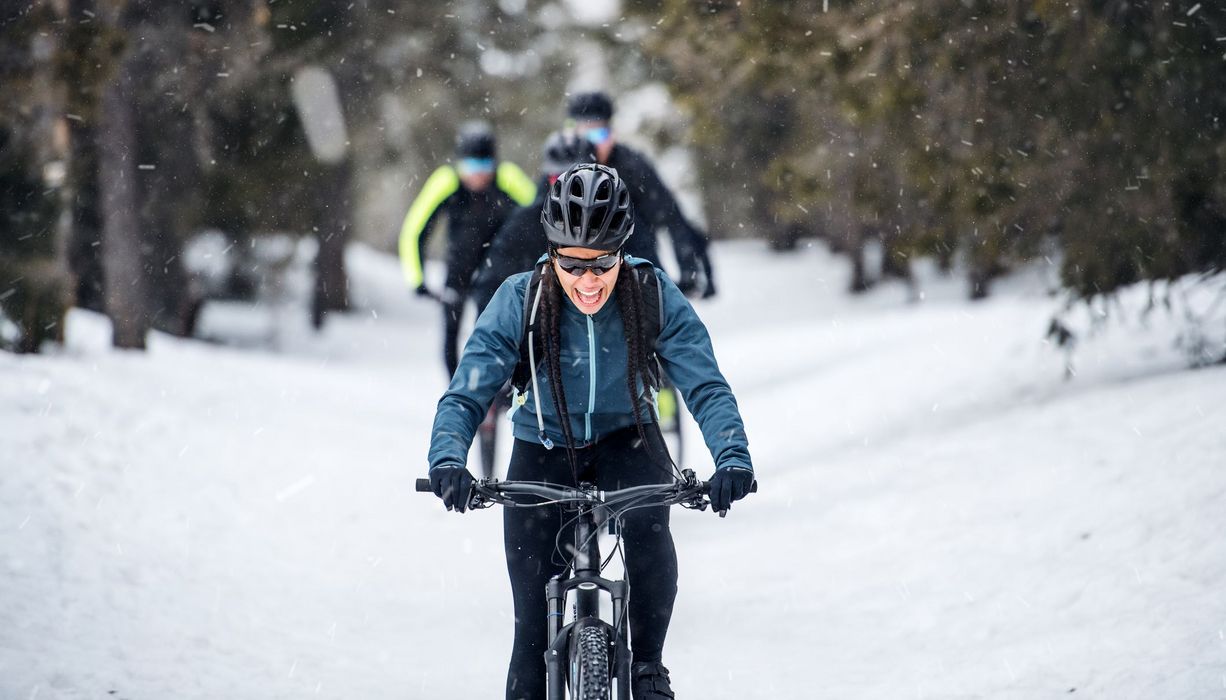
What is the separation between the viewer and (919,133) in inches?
377

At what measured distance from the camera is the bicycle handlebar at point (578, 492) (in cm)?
325

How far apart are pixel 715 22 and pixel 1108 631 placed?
6.48 m

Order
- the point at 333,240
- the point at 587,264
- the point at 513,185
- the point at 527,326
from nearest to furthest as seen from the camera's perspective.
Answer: the point at 587,264, the point at 527,326, the point at 513,185, the point at 333,240

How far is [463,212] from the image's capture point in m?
8.19

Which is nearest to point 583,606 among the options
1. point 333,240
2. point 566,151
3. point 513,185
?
point 566,151

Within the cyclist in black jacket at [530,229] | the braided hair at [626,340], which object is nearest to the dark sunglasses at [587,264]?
the braided hair at [626,340]

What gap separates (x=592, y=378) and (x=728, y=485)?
2.28 feet

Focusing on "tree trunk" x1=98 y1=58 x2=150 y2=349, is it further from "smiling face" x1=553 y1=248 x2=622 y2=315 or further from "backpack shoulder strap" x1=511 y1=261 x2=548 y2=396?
"smiling face" x1=553 y1=248 x2=622 y2=315

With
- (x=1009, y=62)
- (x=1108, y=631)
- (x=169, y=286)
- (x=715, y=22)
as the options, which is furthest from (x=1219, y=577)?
(x=169, y=286)

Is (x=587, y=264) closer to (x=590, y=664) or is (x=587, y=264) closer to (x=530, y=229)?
(x=590, y=664)

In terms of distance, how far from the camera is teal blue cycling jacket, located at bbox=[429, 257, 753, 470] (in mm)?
3580

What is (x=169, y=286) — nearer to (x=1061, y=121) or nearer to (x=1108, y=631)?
(x=1061, y=121)

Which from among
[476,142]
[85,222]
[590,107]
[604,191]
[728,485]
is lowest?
[728,485]

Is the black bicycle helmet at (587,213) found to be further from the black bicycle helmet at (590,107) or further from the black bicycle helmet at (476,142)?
the black bicycle helmet at (476,142)
